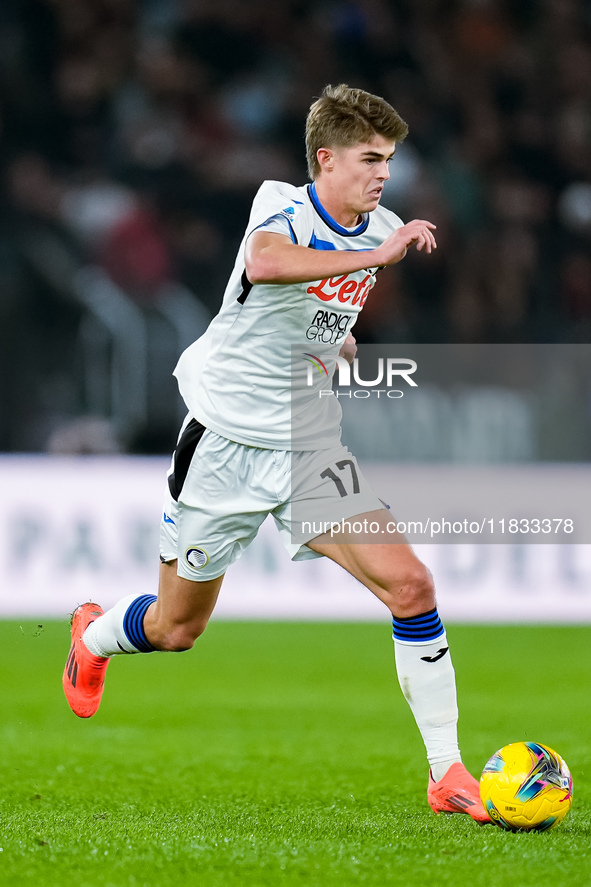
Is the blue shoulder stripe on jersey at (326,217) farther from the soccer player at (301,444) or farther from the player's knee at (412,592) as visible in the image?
the player's knee at (412,592)

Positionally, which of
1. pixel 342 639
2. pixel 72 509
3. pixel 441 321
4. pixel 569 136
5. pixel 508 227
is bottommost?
pixel 342 639

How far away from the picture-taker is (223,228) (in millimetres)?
10000

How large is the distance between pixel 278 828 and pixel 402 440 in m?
5.28

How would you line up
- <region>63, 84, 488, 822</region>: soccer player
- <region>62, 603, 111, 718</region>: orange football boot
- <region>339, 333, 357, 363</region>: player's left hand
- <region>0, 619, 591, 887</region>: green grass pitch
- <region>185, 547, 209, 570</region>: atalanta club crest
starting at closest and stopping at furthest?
1. <region>0, 619, 591, 887</region>: green grass pitch
2. <region>63, 84, 488, 822</region>: soccer player
3. <region>185, 547, 209, 570</region>: atalanta club crest
4. <region>339, 333, 357, 363</region>: player's left hand
5. <region>62, 603, 111, 718</region>: orange football boot

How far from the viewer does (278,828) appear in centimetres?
373

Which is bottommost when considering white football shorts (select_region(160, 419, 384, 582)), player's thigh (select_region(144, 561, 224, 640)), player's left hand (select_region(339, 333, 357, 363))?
player's thigh (select_region(144, 561, 224, 640))

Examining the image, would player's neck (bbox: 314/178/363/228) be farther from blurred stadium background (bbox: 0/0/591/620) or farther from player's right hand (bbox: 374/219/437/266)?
blurred stadium background (bbox: 0/0/591/620)

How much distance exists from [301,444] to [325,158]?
3.09ft

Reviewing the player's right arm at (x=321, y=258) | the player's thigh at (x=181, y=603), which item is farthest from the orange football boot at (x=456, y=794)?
the player's right arm at (x=321, y=258)

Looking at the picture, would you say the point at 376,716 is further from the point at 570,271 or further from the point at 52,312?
the point at 570,271

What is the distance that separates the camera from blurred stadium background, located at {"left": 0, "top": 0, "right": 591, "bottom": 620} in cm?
859

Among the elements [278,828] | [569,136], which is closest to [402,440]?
[569,136]

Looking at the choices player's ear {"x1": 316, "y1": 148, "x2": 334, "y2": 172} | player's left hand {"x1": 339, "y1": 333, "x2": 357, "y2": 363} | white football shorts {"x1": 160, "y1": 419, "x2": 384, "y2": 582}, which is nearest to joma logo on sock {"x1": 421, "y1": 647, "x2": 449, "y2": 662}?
white football shorts {"x1": 160, "y1": 419, "x2": 384, "y2": 582}

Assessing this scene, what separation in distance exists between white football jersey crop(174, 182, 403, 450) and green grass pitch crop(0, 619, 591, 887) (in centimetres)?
126
